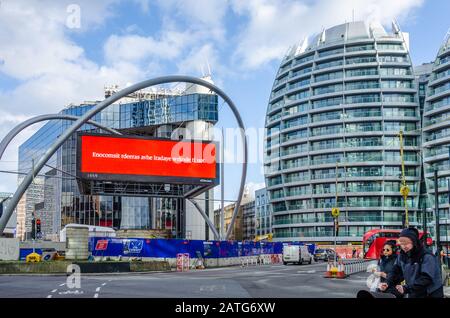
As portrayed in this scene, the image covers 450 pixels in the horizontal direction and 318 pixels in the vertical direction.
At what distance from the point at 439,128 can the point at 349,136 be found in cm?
1661

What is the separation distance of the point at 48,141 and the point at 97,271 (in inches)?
3336

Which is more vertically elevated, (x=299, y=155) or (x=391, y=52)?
(x=391, y=52)

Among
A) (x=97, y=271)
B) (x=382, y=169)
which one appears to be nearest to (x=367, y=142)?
(x=382, y=169)

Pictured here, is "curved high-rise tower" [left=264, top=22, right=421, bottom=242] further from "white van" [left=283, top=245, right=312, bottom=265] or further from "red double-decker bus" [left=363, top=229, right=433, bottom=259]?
Result: "white van" [left=283, top=245, right=312, bottom=265]

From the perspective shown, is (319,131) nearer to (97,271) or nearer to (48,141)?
(48,141)

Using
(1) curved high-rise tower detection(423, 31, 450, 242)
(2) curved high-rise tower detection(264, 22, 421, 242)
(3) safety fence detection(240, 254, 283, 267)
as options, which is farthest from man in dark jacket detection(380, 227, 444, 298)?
(2) curved high-rise tower detection(264, 22, 421, 242)

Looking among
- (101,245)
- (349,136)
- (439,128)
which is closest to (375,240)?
(101,245)

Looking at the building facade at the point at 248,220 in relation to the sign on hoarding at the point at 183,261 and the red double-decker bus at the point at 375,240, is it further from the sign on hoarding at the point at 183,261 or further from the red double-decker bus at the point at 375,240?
the sign on hoarding at the point at 183,261

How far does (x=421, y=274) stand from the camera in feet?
18.9

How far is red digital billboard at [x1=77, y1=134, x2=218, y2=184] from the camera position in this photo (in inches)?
1889

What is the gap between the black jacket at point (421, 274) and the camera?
569 cm

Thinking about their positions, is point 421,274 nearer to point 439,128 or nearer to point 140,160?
point 140,160
